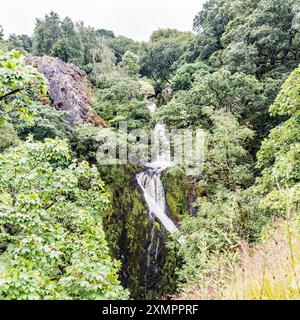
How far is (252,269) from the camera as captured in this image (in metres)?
3.21

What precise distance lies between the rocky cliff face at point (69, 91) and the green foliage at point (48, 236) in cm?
1310

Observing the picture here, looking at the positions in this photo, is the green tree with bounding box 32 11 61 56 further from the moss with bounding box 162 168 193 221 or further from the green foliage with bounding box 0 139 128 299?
the green foliage with bounding box 0 139 128 299

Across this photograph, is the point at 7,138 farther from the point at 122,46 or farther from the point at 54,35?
the point at 122,46

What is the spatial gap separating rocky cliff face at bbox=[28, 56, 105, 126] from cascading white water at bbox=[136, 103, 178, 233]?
4.69 metres

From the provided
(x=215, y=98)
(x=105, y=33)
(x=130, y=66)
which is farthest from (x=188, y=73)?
(x=105, y=33)

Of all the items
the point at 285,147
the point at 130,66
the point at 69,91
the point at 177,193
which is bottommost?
the point at 177,193

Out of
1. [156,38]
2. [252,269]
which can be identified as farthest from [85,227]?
[156,38]

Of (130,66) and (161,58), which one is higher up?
(161,58)

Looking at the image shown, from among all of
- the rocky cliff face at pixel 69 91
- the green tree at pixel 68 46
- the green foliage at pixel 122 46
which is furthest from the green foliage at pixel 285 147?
the green foliage at pixel 122 46

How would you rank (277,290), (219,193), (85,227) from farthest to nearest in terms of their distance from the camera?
(219,193) → (85,227) → (277,290)

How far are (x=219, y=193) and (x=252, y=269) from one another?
631 centimetres

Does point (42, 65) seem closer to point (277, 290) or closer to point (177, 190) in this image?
point (177, 190)

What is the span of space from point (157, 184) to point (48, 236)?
1147 cm

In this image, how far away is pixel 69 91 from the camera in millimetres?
21422
